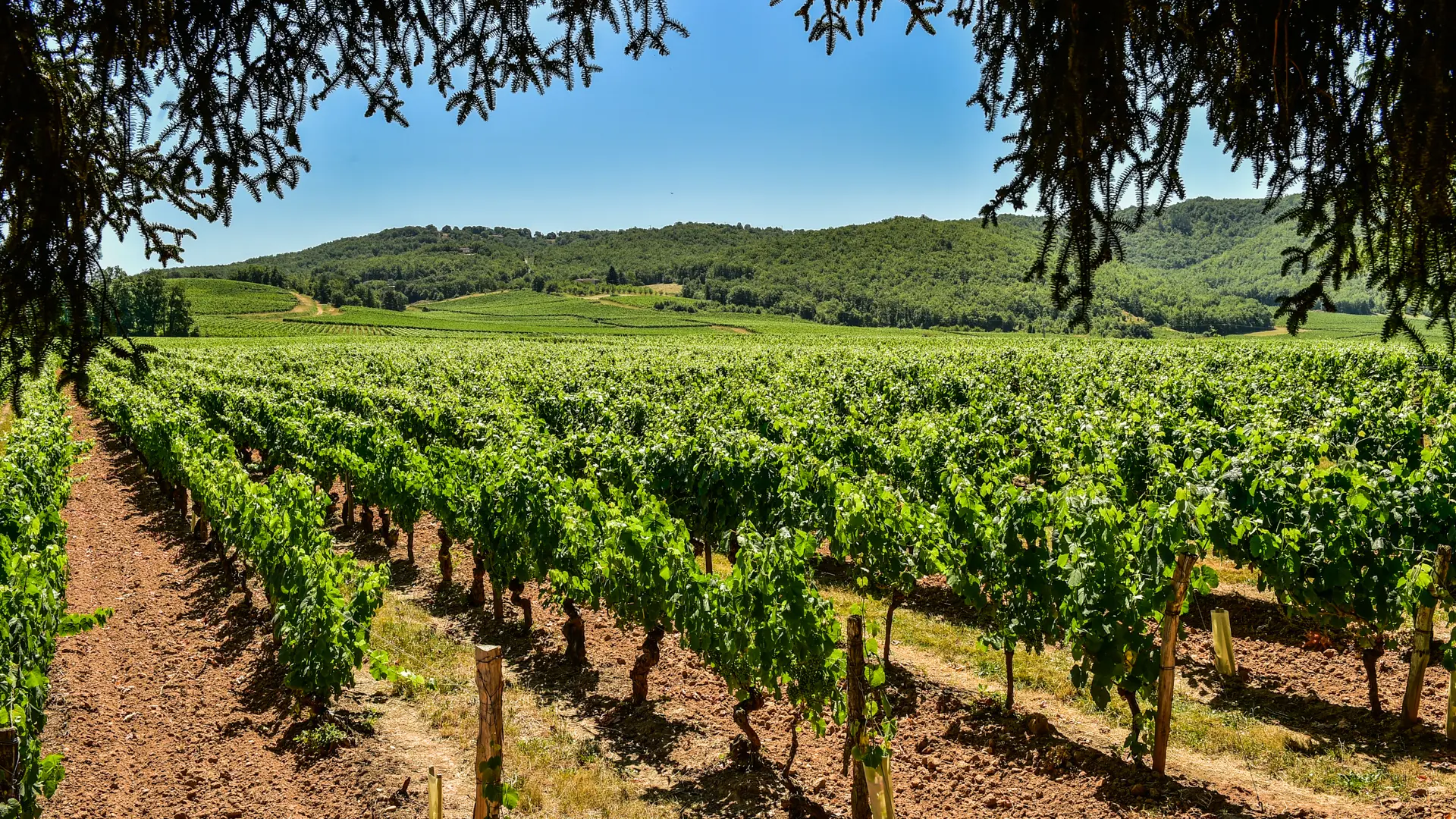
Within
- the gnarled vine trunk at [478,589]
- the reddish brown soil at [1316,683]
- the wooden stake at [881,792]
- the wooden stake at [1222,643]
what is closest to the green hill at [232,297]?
the gnarled vine trunk at [478,589]

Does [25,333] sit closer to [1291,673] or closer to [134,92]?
[134,92]

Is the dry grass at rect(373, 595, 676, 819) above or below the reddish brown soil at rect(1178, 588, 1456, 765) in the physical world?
below

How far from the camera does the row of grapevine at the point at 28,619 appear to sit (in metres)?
4.55

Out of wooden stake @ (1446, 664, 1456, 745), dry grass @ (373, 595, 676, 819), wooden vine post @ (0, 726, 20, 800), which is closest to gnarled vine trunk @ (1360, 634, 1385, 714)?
wooden stake @ (1446, 664, 1456, 745)

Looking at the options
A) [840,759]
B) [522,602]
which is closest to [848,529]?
[840,759]

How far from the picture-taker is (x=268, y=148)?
3.29 m

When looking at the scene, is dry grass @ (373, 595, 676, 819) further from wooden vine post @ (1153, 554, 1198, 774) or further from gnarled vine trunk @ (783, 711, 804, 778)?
wooden vine post @ (1153, 554, 1198, 774)

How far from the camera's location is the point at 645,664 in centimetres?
745

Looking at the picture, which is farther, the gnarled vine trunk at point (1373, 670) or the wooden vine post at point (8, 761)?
the gnarled vine trunk at point (1373, 670)

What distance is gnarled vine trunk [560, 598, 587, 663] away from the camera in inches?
329

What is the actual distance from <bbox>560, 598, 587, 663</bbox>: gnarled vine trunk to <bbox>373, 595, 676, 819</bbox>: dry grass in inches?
27.6

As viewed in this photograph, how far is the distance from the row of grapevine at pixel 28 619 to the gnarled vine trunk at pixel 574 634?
3.93m

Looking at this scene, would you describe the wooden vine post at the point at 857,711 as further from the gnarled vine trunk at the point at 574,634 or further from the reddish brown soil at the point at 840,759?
the gnarled vine trunk at the point at 574,634

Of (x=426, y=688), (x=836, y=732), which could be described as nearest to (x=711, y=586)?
(x=836, y=732)
